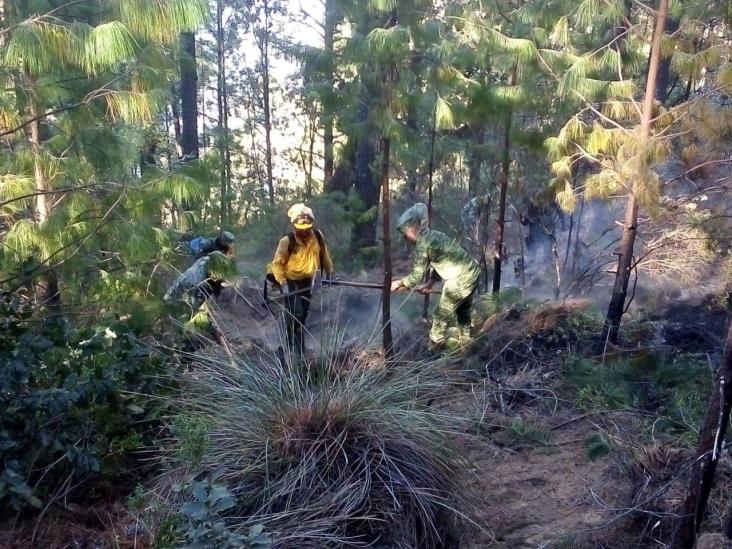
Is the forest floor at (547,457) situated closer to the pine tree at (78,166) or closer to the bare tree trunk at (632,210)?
the bare tree trunk at (632,210)

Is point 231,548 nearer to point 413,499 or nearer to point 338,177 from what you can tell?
point 413,499

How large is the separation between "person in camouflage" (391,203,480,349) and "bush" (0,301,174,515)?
3719 millimetres

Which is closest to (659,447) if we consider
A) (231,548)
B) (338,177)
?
(231,548)

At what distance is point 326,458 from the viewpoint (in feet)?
11.6

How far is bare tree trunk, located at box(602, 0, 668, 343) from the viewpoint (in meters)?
7.10

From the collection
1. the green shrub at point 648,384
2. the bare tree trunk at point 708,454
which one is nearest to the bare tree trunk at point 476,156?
the green shrub at point 648,384

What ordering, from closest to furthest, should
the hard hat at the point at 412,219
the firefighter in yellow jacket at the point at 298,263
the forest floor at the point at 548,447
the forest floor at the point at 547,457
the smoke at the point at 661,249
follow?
the forest floor at the point at 547,457 → the forest floor at the point at 548,447 → the firefighter in yellow jacket at the point at 298,263 → the hard hat at the point at 412,219 → the smoke at the point at 661,249

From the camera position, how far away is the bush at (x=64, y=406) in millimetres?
3570

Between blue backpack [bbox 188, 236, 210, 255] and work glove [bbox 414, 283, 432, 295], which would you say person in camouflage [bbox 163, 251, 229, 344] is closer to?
blue backpack [bbox 188, 236, 210, 255]

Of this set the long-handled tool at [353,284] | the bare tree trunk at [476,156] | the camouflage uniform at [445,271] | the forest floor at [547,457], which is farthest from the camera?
the bare tree trunk at [476,156]

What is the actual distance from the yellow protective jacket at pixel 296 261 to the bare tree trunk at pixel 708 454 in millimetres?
4952

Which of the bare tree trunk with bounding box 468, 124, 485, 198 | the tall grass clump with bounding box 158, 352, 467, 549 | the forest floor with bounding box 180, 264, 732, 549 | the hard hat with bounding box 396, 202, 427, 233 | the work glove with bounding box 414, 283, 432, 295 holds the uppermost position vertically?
the bare tree trunk with bounding box 468, 124, 485, 198

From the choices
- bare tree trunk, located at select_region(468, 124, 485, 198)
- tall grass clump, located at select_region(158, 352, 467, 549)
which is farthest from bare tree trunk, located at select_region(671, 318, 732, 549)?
bare tree trunk, located at select_region(468, 124, 485, 198)

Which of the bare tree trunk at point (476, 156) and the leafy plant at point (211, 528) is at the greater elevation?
the bare tree trunk at point (476, 156)
